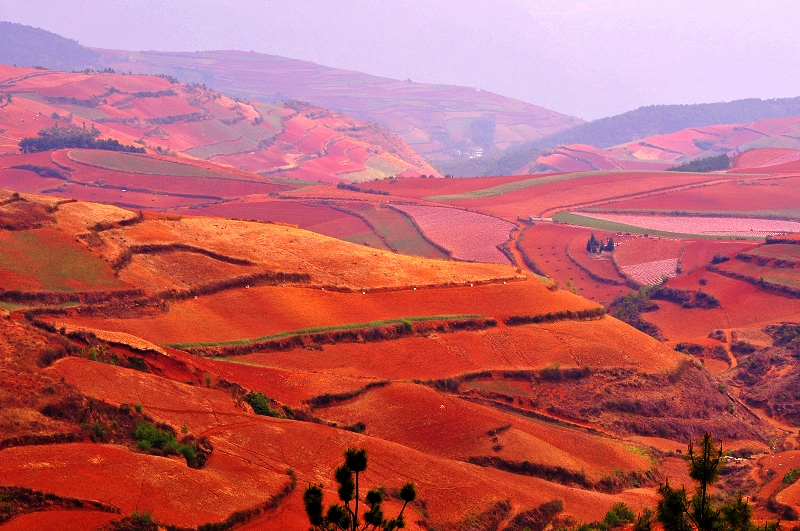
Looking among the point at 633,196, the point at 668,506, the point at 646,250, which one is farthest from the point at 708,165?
the point at 668,506

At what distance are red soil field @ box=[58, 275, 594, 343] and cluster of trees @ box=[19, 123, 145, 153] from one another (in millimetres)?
107959

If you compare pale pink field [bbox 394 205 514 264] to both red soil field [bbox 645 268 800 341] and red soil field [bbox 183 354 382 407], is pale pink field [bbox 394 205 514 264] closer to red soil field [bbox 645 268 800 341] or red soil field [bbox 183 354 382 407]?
red soil field [bbox 645 268 800 341]

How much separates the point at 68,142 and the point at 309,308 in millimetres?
115353

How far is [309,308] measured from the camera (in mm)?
50938

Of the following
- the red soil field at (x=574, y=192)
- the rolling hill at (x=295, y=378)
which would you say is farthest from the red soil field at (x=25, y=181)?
the rolling hill at (x=295, y=378)

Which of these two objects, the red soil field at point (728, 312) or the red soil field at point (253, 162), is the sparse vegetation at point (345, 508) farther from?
the red soil field at point (253, 162)

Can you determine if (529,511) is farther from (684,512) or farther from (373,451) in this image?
(684,512)

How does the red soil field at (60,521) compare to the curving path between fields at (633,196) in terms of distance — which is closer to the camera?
the red soil field at (60,521)

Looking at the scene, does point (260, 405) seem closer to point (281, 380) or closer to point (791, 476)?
point (281, 380)

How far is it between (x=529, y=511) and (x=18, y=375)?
1717 centimetres

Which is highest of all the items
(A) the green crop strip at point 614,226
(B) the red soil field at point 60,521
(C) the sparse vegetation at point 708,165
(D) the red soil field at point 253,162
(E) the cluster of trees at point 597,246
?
(C) the sparse vegetation at point 708,165

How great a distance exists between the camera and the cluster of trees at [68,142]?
493ft

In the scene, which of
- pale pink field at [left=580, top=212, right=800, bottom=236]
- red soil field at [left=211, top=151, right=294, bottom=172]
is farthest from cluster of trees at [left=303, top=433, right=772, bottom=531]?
red soil field at [left=211, top=151, right=294, bottom=172]

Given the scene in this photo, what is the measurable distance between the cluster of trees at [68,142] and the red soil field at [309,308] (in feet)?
354
